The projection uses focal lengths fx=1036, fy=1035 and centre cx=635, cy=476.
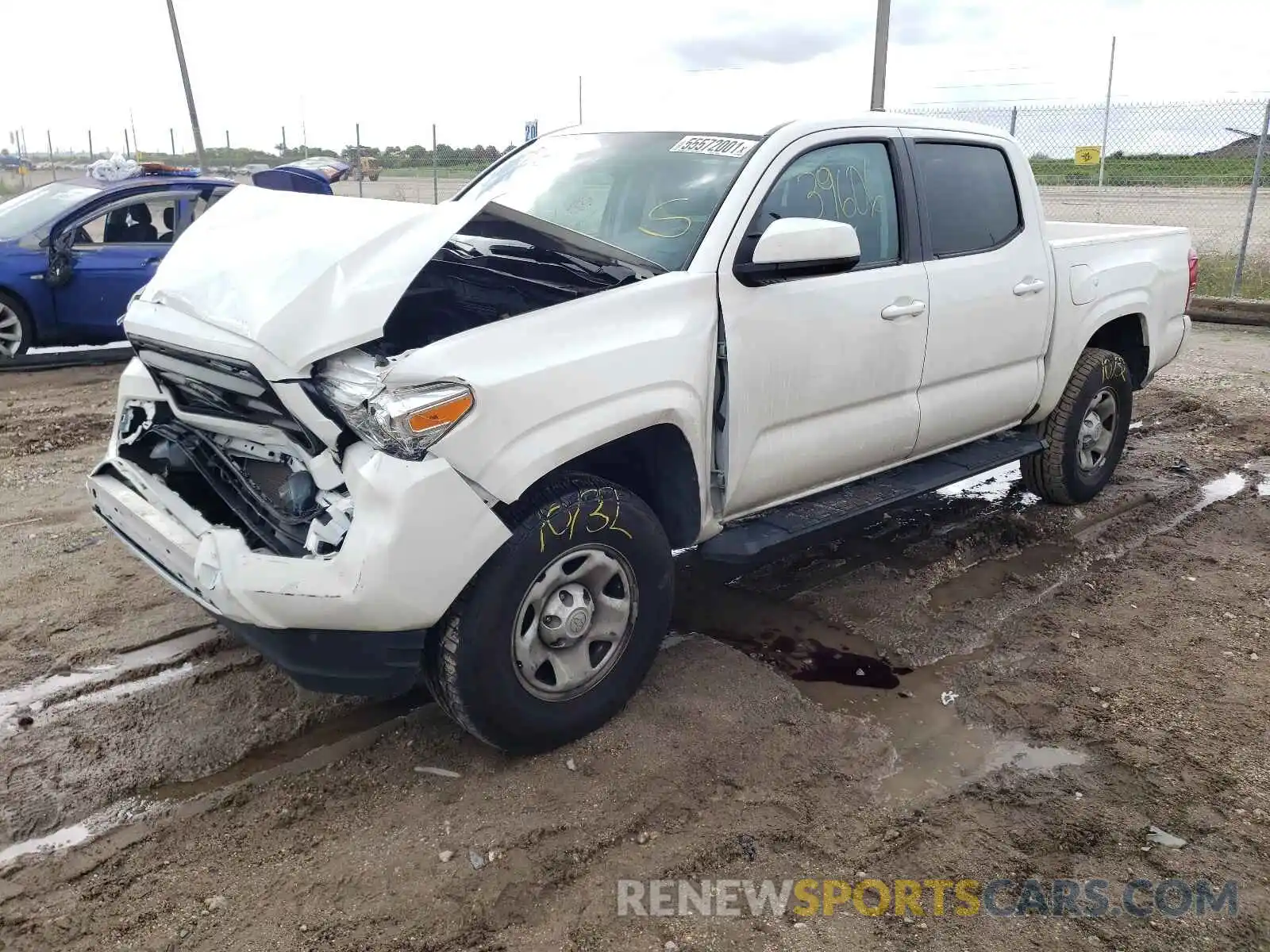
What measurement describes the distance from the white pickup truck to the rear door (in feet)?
0.07

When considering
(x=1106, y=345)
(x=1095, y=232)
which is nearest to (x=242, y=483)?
(x=1106, y=345)

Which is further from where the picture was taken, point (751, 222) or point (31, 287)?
point (31, 287)

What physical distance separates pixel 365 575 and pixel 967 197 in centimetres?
327

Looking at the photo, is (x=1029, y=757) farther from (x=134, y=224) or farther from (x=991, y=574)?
(x=134, y=224)

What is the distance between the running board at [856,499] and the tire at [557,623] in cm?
36

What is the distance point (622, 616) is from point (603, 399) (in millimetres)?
728

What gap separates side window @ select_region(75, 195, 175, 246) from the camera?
28.7ft

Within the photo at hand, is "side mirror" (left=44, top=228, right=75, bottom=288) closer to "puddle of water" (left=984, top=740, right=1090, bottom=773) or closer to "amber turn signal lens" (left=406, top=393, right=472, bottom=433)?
"amber turn signal lens" (left=406, top=393, right=472, bottom=433)

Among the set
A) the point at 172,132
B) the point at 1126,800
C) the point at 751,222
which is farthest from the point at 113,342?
the point at 172,132

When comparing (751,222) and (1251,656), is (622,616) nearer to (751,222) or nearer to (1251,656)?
(751,222)

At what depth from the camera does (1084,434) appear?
5.64 meters

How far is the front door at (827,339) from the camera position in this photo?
3.60 metres

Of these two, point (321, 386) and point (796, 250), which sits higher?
point (796, 250)

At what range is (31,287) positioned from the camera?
8289mm
